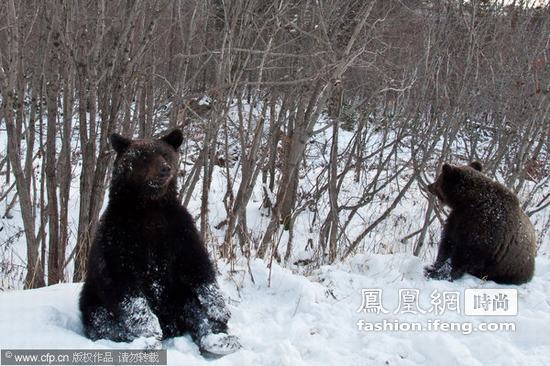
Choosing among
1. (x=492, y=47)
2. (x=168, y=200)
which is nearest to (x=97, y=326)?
(x=168, y=200)

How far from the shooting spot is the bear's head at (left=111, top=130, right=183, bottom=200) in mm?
3266

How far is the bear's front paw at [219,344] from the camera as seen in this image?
3105 millimetres

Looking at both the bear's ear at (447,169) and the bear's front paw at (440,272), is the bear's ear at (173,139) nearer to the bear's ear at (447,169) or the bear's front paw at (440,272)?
the bear's front paw at (440,272)

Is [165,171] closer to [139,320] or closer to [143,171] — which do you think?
[143,171]

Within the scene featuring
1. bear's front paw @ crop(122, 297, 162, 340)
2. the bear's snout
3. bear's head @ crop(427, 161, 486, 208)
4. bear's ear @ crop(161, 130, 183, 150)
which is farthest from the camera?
bear's head @ crop(427, 161, 486, 208)

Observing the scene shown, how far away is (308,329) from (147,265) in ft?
4.02

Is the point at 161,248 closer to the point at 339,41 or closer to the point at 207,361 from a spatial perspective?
the point at 207,361

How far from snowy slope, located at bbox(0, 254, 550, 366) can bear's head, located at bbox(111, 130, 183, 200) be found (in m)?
0.95

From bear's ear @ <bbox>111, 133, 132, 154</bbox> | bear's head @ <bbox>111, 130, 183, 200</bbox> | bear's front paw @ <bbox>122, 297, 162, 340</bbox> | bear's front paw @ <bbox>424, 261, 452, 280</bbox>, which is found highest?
bear's ear @ <bbox>111, 133, 132, 154</bbox>

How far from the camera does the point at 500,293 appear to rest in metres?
4.60

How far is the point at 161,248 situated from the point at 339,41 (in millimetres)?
7438

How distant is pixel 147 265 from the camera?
130 inches

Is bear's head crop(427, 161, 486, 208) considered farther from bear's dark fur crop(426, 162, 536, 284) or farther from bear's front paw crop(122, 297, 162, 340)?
bear's front paw crop(122, 297, 162, 340)

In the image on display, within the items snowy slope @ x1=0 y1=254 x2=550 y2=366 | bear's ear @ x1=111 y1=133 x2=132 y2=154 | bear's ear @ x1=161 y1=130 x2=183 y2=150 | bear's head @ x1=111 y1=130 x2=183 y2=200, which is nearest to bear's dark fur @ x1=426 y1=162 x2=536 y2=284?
snowy slope @ x1=0 y1=254 x2=550 y2=366
